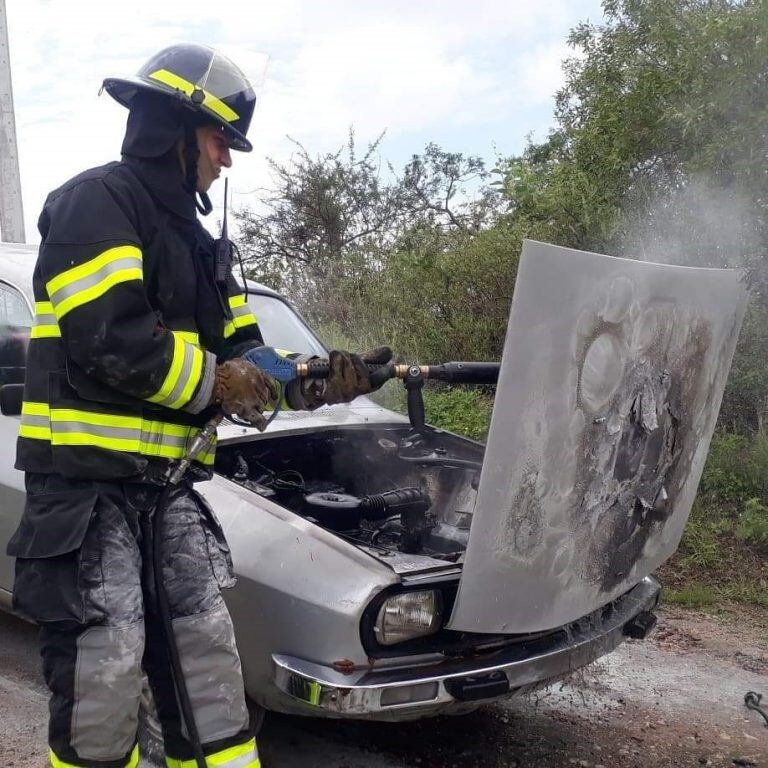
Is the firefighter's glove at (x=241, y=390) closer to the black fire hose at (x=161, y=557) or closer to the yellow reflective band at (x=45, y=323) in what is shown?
the black fire hose at (x=161, y=557)

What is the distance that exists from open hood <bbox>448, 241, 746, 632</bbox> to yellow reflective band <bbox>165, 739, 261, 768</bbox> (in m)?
0.66

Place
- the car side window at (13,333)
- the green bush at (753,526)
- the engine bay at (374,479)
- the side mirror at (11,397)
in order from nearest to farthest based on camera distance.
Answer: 1. the side mirror at (11,397)
2. the engine bay at (374,479)
3. the car side window at (13,333)
4. the green bush at (753,526)

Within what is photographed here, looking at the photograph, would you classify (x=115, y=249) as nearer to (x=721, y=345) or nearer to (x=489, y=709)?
(x=721, y=345)

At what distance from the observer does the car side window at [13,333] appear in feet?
11.8

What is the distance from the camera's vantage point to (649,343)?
2.63 meters

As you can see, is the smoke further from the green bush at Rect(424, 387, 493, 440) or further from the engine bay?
the engine bay

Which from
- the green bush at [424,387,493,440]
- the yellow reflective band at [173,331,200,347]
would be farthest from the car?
the green bush at [424,387,493,440]

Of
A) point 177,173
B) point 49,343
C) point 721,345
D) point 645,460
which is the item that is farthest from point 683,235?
point 49,343

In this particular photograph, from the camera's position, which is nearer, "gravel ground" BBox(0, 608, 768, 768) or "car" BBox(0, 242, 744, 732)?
"car" BBox(0, 242, 744, 732)

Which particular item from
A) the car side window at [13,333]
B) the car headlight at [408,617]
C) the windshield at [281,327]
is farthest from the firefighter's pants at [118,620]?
the windshield at [281,327]

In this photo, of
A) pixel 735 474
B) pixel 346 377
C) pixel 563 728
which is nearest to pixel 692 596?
pixel 735 474

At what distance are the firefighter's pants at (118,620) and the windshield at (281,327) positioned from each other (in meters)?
2.04

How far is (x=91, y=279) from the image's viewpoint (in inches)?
77.6

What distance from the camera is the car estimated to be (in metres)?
2.35
